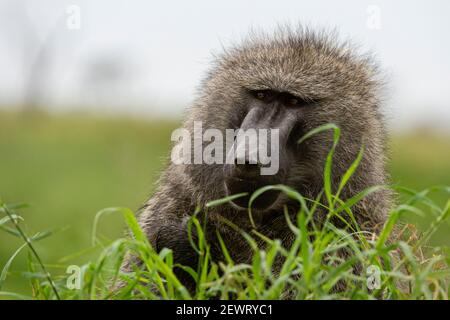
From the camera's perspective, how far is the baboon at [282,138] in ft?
14.5

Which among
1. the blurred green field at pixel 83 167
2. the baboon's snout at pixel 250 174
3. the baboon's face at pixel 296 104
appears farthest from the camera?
the blurred green field at pixel 83 167

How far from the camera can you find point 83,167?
1364 cm

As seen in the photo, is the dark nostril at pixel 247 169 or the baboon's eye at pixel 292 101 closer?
the dark nostril at pixel 247 169

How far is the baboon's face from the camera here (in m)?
4.38

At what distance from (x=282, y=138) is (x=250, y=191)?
1.03ft

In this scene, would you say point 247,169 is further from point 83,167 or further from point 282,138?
point 83,167

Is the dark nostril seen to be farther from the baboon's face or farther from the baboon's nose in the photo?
the baboon's face

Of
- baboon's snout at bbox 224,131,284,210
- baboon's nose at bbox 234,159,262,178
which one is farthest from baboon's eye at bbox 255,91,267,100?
baboon's nose at bbox 234,159,262,178

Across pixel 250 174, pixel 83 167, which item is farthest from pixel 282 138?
pixel 83 167

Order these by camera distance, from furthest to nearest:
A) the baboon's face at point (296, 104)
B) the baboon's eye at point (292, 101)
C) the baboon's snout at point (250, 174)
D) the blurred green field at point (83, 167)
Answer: the blurred green field at point (83, 167) < the baboon's eye at point (292, 101) < the baboon's face at point (296, 104) < the baboon's snout at point (250, 174)

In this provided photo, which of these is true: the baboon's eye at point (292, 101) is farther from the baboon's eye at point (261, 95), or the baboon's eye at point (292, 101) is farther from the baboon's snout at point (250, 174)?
the baboon's snout at point (250, 174)

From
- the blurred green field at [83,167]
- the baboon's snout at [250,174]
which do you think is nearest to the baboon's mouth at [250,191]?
the baboon's snout at [250,174]

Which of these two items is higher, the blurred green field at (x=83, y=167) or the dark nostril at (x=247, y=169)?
the dark nostril at (x=247, y=169)
